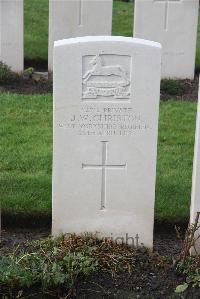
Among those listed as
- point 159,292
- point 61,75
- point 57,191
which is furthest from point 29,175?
point 159,292

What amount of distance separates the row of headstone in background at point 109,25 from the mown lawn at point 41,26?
2.88 ft

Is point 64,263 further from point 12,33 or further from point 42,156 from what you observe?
point 12,33

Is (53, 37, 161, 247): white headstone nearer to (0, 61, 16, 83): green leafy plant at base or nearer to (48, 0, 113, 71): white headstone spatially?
(0, 61, 16, 83): green leafy plant at base

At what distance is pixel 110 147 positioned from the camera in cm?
536

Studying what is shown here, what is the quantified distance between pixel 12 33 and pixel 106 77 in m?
5.31

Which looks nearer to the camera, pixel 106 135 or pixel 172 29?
pixel 106 135

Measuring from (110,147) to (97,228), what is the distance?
0.63 m

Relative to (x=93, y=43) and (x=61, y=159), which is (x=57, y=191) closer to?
(x=61, y=159)

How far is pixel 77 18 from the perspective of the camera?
10.5 m

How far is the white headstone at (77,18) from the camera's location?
33.8ft

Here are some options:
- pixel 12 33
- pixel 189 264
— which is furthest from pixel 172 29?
pixel 189 264

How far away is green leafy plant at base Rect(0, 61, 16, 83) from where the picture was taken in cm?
980

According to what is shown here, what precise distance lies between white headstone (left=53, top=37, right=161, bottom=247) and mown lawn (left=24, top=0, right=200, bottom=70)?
19.9 feet

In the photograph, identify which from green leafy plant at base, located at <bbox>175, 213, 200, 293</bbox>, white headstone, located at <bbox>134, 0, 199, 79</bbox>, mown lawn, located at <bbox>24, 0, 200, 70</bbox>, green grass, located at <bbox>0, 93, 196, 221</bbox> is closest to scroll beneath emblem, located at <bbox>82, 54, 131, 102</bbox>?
green leafy plant at base, located at <bbox>175, 213, 200, 293</bbox>
